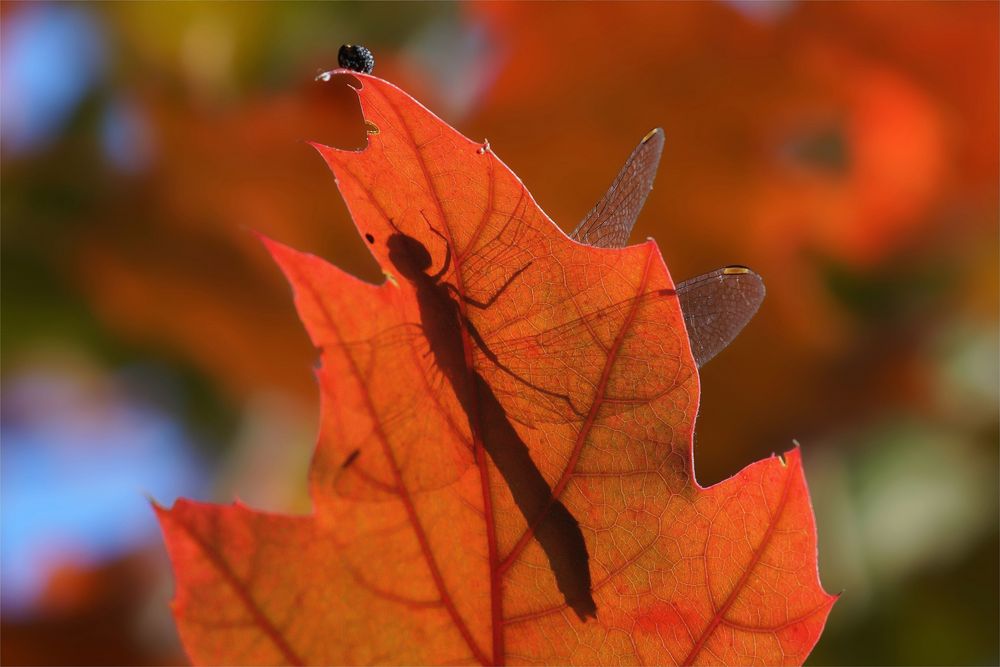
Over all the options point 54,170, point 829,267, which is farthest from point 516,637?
point 54,170

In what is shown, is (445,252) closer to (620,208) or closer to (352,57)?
(352,57)

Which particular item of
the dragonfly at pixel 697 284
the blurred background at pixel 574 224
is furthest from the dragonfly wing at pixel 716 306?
the blurred background at pixel 574 224

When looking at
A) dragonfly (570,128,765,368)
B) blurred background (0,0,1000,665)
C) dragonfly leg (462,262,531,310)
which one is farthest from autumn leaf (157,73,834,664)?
blurred background (0,0,1000,665)

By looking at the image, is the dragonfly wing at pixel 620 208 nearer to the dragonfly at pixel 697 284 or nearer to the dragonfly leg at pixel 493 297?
the dragonfly at pixel 697 284

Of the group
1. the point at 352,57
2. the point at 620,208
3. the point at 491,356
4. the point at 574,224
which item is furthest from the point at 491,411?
the point at 574,224

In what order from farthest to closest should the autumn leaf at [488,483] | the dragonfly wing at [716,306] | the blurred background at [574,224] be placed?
the blurred background at [574,224] < the dragonfly wing at [716,306] < the autumn leaf at [488,483]

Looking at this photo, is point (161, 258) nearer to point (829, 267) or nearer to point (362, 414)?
point (829, 267)

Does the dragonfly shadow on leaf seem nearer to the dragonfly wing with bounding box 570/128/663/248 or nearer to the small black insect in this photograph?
the small black insect
